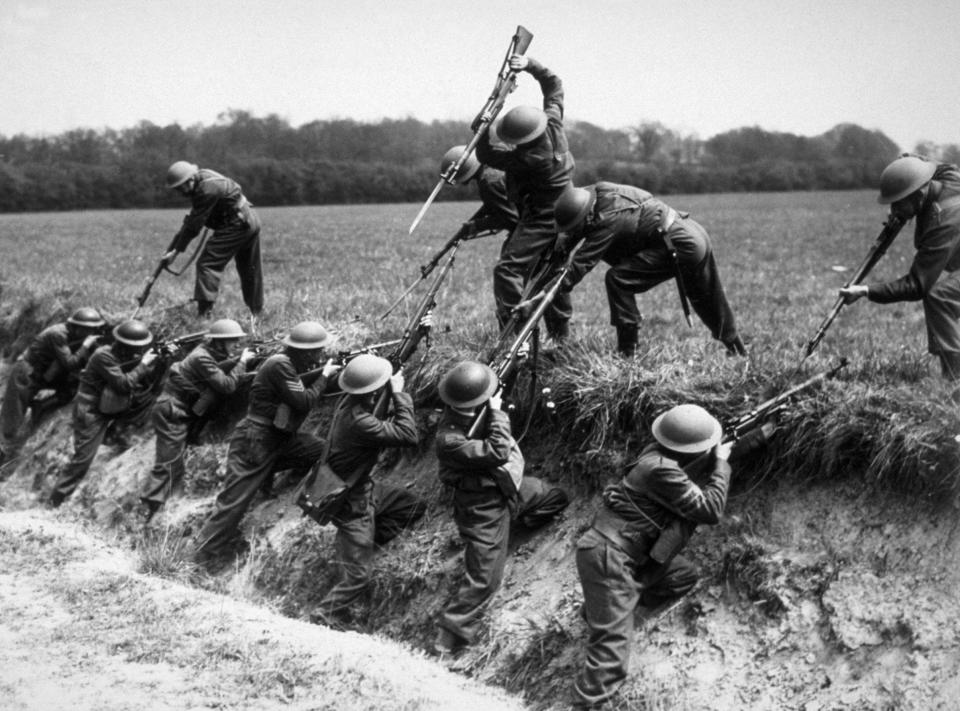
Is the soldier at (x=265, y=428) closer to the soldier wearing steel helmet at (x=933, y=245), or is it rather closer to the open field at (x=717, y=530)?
the open field at (x=717, y=530)

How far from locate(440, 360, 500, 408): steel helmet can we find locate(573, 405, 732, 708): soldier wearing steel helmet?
1245 millimetres

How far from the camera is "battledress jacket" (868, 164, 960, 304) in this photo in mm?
6840

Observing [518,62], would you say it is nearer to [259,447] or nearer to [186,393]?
[259,447]

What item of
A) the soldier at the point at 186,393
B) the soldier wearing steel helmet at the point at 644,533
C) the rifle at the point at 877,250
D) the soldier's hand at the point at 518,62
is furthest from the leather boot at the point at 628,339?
the soldier at the point at 186,393

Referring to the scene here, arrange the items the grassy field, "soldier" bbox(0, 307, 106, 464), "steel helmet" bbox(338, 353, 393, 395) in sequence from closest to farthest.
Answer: the grassy field → "steel helmet" bbox(338, 353, 393, 395) → "soldier" bbox(0, 307, 106, 464)

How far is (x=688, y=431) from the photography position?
6223 millimetres

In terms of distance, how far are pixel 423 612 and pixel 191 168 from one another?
651 cm

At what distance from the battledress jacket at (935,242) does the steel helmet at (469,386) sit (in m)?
2.81

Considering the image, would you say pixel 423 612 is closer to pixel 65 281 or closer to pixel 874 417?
pixel 874 417

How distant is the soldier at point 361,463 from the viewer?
787 cm

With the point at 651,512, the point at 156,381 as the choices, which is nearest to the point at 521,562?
the point at 651,512

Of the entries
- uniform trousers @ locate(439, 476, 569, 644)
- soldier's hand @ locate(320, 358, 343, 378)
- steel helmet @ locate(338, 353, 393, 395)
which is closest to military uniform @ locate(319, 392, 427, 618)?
steel helmet @ locate(338, 353, 393, 395)

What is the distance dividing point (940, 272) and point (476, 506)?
3665 millimetres

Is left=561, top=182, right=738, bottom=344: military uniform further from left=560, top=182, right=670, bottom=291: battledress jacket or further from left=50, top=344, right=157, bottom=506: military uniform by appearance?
left=50, top=344, right=157, bottom=506: military uniform
